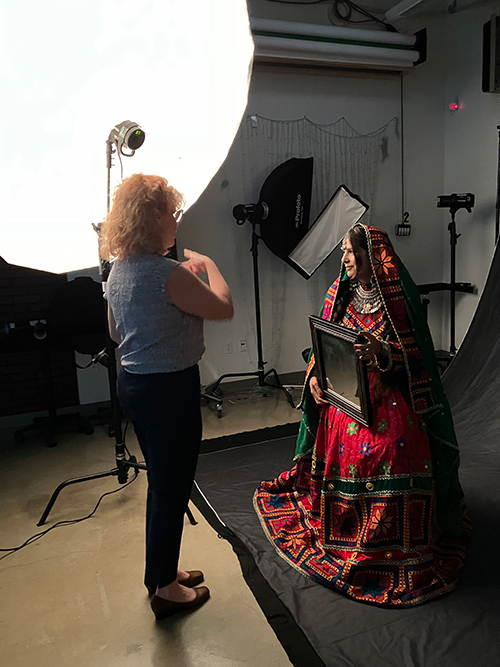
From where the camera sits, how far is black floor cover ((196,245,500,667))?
60.9 inches

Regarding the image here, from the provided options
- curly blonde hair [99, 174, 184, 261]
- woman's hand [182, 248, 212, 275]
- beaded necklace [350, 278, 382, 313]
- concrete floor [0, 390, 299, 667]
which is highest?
curly blonde hair [99, 174, 184, 261]

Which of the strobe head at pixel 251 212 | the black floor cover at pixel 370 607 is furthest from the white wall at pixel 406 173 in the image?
the black floor cover at pixel 370 607

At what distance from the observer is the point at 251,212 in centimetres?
376

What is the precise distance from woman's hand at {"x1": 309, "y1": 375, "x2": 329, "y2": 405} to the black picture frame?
2 centimetres

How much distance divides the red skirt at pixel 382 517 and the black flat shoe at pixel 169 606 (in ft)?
1.23

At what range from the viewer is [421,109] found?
4.54 meters

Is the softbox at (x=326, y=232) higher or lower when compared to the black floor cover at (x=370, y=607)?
higher

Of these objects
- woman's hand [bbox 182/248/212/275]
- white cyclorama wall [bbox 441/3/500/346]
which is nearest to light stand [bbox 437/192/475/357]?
white cyclorama wall [bbox 441/3/500/346]

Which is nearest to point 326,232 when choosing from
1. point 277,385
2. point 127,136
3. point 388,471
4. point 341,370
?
point 277,385

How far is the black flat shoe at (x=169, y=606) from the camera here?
5.67 feet

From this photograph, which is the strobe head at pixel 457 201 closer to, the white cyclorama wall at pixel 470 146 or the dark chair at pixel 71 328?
the white cyclorama wall at pixel 470 146

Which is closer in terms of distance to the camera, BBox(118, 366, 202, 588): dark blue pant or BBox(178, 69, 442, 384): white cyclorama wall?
BBox(118, 366, 202, 588): dark blue pant

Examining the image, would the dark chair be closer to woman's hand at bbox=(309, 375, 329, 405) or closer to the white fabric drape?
the white fabric drape

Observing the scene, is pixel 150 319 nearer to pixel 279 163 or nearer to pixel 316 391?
pixel 316 391
